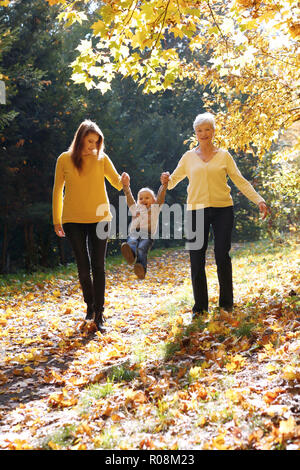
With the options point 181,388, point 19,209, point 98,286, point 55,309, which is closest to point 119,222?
point 19,209

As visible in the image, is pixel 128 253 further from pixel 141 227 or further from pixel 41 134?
pixel 41 134

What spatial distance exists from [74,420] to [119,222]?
52.3 feet

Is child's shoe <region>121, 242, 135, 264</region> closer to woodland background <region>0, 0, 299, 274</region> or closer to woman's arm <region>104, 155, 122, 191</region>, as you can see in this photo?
woman's arm <region>104, 155, 122, 191</region>

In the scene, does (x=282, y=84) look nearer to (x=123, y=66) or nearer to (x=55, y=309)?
(x=123, y=66)

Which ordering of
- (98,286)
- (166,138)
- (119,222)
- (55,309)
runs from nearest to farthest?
(98,286) → (55,309) → (119,222) → (166,138)

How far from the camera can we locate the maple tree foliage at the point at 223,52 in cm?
432

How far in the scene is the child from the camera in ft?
19.7

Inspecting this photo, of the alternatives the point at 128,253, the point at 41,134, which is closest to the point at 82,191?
the point at 128,253

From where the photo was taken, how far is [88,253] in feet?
19.2

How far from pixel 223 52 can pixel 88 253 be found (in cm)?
398

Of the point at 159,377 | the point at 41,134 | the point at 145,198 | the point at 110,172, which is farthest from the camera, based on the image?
the point at 41,134

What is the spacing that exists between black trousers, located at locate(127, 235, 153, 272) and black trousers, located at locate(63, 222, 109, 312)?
49 cm

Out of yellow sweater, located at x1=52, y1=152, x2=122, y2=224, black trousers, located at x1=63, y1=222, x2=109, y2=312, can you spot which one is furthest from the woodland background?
black trousers, located at x1=63, y1=222, x2=109, y2=312

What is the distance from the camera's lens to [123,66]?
5234 mm
